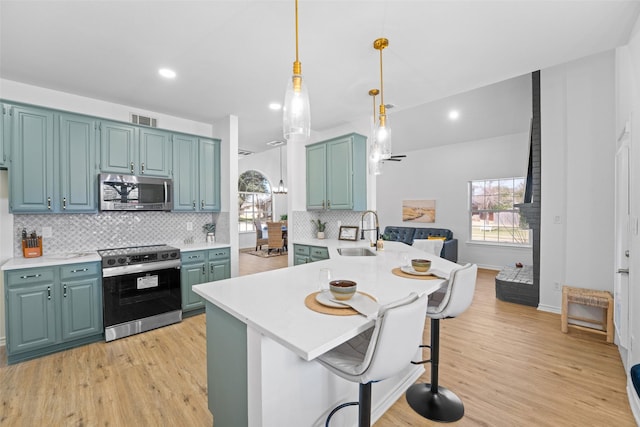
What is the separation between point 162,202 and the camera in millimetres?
3619

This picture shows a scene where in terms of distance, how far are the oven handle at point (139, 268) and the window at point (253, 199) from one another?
5.87 metres

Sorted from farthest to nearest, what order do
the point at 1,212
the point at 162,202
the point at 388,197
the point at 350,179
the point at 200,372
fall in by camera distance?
the point at 388,197 → the point at 350,179 → the point at 162,202 → the point at 1,212 → the point at 200,372

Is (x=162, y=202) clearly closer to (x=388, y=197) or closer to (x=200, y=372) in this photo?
(x=200, y=372)

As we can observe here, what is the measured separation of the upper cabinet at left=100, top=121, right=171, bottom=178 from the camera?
325cm

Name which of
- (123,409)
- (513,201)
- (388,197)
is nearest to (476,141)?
(513,201)

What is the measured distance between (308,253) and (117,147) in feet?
9.14

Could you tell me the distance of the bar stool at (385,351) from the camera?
1.07 meters

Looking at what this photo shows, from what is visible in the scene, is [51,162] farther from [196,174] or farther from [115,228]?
[196,174]

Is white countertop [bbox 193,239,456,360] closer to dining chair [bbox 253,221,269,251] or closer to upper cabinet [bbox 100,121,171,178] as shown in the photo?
upper cabinet [bbox 100,121,171,178]

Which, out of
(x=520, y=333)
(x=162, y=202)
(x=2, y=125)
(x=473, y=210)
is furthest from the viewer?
(x=473, y=210)

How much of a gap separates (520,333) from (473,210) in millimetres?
4048

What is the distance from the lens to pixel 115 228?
11.6 feet

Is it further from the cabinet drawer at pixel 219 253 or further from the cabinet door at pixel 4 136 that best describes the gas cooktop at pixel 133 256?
the cabinet door at pixel 4 136

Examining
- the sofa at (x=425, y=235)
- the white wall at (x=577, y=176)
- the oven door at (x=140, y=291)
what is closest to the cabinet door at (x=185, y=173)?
the oven door at (x=140, y=291)
